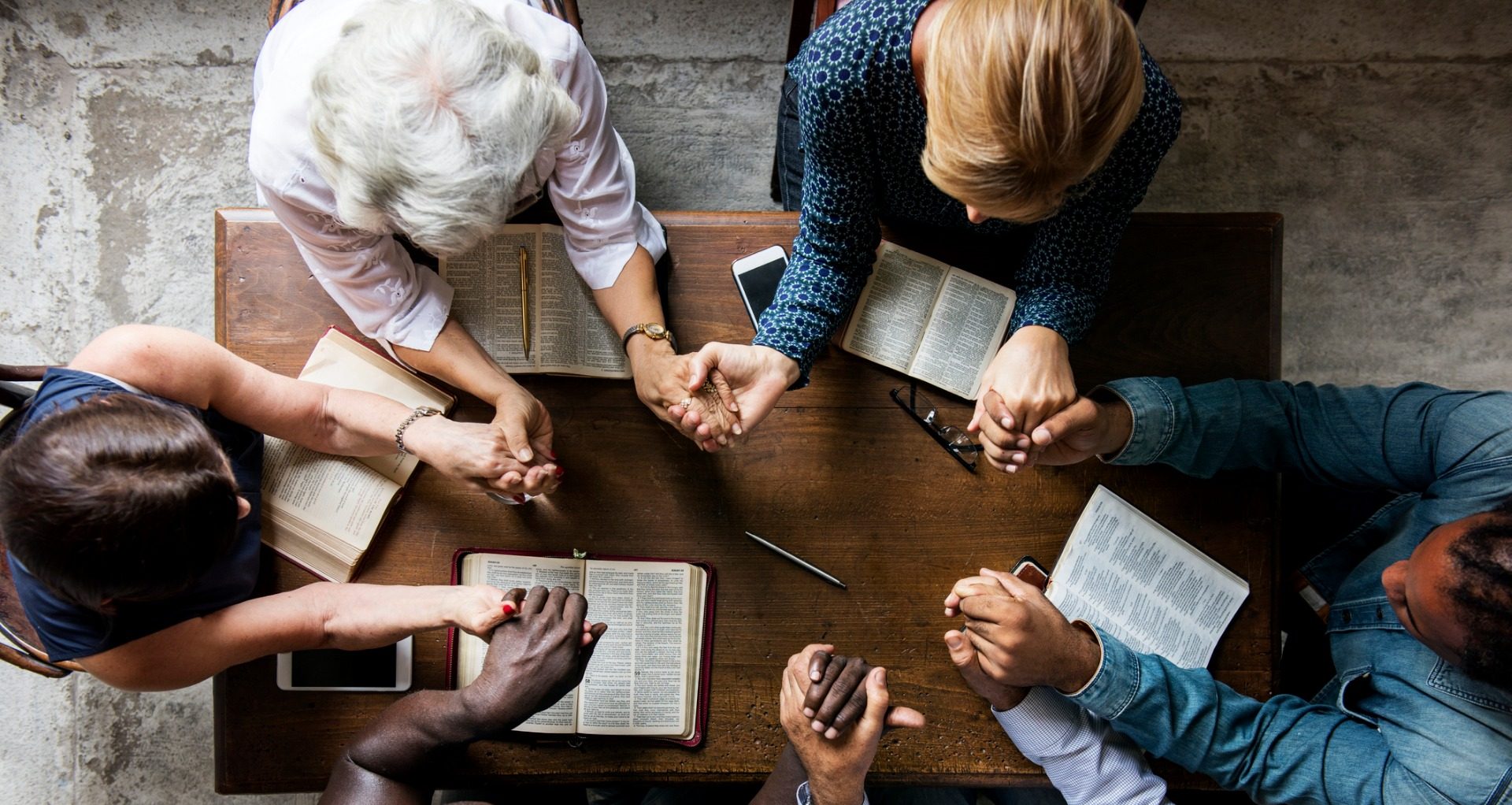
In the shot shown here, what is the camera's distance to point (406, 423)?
1.79 metres

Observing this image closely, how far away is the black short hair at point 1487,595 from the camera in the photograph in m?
1.42

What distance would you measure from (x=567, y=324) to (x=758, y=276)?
447 millimetres

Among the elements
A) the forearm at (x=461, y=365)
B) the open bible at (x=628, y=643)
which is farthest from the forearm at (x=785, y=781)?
the forearm at (x=461, y=365)

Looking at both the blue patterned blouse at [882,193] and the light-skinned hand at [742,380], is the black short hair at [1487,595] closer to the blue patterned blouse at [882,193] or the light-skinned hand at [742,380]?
the blue patterned blouse at [882,193]

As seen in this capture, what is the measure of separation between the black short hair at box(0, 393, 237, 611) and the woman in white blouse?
45cm

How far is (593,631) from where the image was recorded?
1743 mm

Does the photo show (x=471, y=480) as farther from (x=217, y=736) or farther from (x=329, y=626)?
(x=217, y=736)

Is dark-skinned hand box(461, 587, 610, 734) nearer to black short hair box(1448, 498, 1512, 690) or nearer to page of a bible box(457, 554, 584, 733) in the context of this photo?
page of a bible box(457, 554, 584, 733)

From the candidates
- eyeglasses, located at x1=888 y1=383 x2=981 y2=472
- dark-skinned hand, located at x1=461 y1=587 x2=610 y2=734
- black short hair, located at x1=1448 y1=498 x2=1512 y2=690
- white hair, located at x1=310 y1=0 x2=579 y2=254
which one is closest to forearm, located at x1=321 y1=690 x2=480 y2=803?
dark-skinned hand, located at x1=461 y1=587 x2=610 y2=734

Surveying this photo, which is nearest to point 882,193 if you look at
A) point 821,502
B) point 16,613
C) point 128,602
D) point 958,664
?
point 821,502

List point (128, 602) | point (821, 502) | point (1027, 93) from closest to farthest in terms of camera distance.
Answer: point (1027, 93) → point (128, 602) → point (821, 502)

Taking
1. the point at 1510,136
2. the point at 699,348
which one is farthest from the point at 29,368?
the point at 1510,136

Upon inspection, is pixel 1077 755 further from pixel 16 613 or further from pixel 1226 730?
pixel 16 613

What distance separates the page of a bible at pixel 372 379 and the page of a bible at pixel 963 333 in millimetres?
1095
